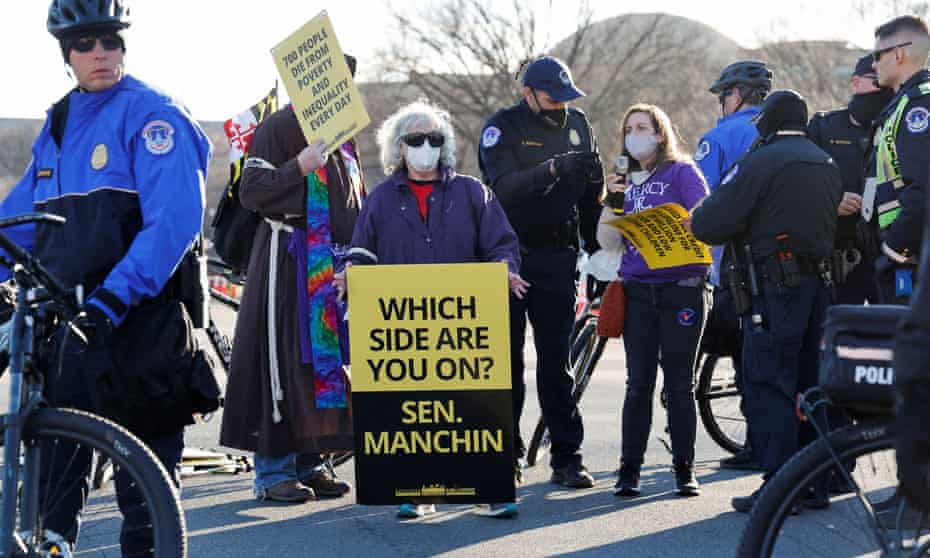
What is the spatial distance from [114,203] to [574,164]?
305 centimetres

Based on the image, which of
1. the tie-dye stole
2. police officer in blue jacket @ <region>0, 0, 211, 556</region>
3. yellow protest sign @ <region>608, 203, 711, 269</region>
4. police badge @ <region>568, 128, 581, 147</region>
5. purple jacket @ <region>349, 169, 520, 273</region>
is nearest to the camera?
police officer in blue jacket @ <region>0, 0, 211, 556</region>

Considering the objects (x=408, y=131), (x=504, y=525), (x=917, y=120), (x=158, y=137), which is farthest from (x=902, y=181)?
(x=158, y=137)

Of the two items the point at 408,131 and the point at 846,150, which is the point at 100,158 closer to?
the point at 408,131

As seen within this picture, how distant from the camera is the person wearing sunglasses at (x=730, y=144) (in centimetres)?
816

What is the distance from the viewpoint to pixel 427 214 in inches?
265

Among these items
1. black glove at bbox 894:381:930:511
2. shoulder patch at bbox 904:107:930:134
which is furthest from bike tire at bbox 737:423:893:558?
shoulder patch at bbox 904:107:930:134

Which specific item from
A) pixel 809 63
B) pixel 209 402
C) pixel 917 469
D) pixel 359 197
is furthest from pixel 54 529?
pixel 809 63

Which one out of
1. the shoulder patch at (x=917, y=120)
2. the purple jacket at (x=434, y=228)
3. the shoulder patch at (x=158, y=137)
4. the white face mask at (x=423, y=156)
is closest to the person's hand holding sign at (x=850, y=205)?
the shoulder patch at (x=917, y=120)

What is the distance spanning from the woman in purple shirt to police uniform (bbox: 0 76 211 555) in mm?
3082

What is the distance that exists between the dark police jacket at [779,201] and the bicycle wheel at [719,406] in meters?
1.95

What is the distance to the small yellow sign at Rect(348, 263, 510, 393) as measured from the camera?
6199 millimetres

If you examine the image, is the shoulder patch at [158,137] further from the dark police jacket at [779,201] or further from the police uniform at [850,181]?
the police uniform at [850,181]

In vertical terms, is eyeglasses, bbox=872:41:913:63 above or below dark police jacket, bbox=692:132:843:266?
above

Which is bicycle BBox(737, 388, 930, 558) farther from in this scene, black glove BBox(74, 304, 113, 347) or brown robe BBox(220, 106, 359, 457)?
brown robe BBox(220, 106, 359, 457)
